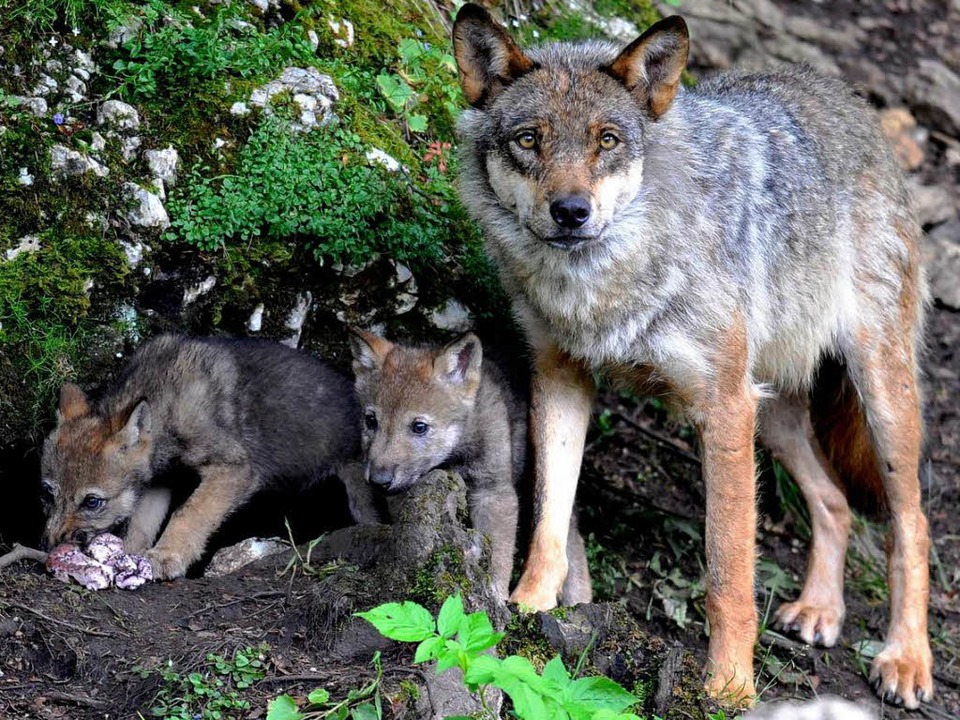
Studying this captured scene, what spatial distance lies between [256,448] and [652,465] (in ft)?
9.77

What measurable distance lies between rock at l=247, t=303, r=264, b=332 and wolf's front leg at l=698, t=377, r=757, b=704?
228cm

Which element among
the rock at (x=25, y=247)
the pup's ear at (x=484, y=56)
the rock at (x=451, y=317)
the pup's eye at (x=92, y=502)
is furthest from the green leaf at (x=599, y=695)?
the rock at (x=25, y=247)

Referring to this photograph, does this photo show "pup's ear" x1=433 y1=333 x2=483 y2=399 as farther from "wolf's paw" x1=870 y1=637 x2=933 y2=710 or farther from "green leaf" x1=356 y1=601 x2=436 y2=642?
"wolf's paw" x1=870 y1=637 x2=933 y2=710

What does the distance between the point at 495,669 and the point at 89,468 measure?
2.59 meters

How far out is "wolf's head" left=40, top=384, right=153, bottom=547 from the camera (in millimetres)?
5102

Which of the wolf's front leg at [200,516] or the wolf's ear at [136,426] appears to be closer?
the wolf's front leg at [200,516]

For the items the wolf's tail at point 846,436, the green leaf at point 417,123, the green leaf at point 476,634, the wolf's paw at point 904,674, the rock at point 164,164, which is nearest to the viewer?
the green leaf at point 476,634

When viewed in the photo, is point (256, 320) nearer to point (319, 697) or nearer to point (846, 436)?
point (319, 697)

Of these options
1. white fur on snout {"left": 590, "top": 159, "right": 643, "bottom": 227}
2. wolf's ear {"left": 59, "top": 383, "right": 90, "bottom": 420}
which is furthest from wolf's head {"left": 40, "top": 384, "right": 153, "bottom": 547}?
white fur on snout {"left": 590, "top": 159, "right": 643, "bottom": 227}

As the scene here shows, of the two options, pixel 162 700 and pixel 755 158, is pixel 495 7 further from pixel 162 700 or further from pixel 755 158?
pixel 162 700

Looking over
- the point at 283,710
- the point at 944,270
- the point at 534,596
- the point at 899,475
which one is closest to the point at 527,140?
the point at 534,596

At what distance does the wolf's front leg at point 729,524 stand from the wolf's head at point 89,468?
2.60 meters

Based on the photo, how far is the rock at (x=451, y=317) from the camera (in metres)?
6.27

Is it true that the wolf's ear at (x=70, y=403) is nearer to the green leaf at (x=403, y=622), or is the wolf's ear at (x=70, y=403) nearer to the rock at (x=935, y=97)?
the green leaf at (x=403, y=622)
